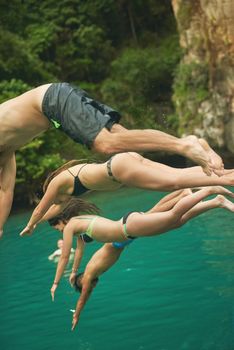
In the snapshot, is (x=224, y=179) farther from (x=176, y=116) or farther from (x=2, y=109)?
(x=176, y=116)

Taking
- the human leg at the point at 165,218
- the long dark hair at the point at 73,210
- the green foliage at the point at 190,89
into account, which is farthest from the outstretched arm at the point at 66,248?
the green foliage at the point at 190,89

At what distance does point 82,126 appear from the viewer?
4.48m

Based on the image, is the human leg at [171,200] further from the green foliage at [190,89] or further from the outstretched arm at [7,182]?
the green foliage at [190,89]

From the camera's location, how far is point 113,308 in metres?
9.30

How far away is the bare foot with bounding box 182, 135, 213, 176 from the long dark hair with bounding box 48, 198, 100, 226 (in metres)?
2.17

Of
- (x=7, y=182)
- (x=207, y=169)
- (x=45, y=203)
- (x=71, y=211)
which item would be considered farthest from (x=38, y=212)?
(x=207, y=169)

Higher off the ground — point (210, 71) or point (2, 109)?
point (2, 109)

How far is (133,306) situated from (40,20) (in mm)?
17976

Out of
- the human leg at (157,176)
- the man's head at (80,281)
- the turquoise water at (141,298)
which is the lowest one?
the turquoise water at (141,298)

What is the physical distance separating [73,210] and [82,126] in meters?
2.23

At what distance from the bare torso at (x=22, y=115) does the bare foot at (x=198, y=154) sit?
117 cm

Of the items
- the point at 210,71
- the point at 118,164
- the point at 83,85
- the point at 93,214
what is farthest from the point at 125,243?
the point at 83,85

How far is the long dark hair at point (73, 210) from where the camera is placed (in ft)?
21.3

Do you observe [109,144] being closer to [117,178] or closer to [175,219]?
[117,178]
